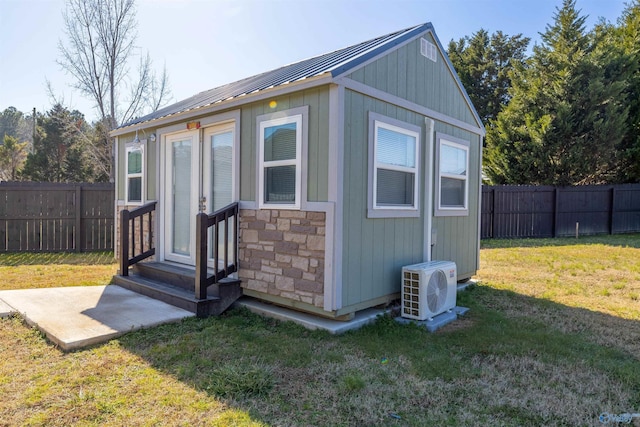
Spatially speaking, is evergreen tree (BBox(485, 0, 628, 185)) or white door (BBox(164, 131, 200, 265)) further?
evergreen tree (BBox(485, 0, 628, 185))

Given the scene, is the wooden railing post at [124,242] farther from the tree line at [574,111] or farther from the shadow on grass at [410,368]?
the tree line at [574,111]

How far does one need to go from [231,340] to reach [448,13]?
23.3ft

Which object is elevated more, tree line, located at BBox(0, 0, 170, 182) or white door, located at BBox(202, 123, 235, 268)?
tree line, located at BBox(0, 0, 170, 182)

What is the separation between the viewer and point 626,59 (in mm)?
13594

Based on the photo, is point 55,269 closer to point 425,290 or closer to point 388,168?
point 388,168

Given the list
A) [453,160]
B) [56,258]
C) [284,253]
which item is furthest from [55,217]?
[453,160]

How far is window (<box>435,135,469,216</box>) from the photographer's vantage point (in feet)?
16.9

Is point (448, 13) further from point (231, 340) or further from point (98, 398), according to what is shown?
point (98, 398)

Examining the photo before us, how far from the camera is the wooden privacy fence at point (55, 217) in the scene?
8422 mm

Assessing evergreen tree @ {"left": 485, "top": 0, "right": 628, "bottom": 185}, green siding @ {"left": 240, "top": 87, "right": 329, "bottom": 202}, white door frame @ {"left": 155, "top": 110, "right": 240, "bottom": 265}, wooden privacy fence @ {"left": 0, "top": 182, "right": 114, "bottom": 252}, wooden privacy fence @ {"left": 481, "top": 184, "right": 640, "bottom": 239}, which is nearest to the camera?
green siding @ {"left": 240, "top": 87, "right": 329, "bottom": 202}

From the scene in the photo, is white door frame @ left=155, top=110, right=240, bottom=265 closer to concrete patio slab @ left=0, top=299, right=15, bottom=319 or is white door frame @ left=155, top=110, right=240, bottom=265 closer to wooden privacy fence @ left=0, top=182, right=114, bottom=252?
concrete patio slab @ left=0, top=299, right=15, bottom=319

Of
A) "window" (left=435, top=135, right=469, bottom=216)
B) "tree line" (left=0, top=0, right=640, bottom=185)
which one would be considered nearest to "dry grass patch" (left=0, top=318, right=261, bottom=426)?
"window" (left=435, top=135, right=469, bottom=216)

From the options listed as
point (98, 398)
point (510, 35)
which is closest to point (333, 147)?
point (98, 398)

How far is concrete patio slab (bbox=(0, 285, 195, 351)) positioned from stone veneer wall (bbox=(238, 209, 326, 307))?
0.80m
